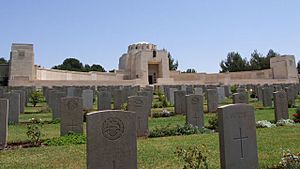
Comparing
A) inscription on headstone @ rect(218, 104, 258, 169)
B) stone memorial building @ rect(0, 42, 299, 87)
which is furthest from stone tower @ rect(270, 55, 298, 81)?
inscription on headstone @ rect(218, 104, 258, 169)

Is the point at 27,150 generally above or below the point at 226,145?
below

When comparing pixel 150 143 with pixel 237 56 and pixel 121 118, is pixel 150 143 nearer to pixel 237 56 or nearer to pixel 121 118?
Answer: pixel 121 118

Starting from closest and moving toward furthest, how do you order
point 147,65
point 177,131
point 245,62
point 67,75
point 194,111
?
1. point 177,131
2. point 194,111
3. point 67,75
4. point 147,65
5. point 245,62

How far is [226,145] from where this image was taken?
4387 millimetres

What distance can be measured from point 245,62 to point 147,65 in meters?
33.6

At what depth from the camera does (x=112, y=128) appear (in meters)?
3.93

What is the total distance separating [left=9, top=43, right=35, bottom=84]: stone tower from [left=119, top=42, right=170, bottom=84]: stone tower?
1614 centimetres

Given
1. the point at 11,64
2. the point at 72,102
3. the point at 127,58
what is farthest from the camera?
the point at 127,58

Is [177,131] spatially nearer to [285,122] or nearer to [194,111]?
[194,111]

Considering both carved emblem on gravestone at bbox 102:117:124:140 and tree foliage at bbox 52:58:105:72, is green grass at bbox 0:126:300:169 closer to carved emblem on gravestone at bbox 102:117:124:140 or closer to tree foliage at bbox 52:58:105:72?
carved emblem on gravestone at bbox 102:117:124:140

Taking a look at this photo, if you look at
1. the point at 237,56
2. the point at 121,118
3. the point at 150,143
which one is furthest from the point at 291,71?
the point at 121,118

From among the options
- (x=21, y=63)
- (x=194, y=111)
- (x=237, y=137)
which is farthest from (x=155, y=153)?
(x=21, y=63)

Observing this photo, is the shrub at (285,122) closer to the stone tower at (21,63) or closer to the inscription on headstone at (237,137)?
the inscription on headstone at (237,137)

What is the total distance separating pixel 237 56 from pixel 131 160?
72.6 meters
